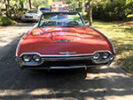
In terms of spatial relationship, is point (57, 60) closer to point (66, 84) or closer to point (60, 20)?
point (66, 84)

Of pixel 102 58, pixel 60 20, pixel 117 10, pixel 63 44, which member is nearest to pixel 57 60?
pixel 63 44

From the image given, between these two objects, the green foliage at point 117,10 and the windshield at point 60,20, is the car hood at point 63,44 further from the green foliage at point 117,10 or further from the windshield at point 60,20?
the green foliage at point 117,10

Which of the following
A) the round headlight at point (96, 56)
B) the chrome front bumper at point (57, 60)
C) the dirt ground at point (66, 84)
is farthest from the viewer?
the round headlight at point (96, 56)

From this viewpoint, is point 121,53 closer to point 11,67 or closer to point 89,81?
point 89,81

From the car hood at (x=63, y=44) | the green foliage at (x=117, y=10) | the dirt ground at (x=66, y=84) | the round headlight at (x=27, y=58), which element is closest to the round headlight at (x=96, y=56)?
the car hood at (x=63, y=44)

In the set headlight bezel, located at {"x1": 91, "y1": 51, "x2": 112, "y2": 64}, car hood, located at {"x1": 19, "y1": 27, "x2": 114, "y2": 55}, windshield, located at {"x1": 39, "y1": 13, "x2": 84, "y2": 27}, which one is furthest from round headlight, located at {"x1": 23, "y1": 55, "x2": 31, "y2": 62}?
windshield, located at {"x1": 39, "y1": 13, "x2": 84, "y2": 27}

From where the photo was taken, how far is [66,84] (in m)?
3.47

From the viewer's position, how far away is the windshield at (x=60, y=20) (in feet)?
16.3

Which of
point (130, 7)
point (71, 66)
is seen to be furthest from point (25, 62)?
point (130, 7)

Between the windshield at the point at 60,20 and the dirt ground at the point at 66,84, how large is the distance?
1508 mm

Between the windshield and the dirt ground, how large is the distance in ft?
4.95

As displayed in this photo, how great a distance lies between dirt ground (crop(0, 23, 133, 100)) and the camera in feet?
9.95

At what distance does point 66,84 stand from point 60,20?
233 cm

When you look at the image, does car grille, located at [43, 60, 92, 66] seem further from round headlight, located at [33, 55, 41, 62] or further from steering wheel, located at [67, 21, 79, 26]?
steering wheel, located at [67, 21, 79, 26]
